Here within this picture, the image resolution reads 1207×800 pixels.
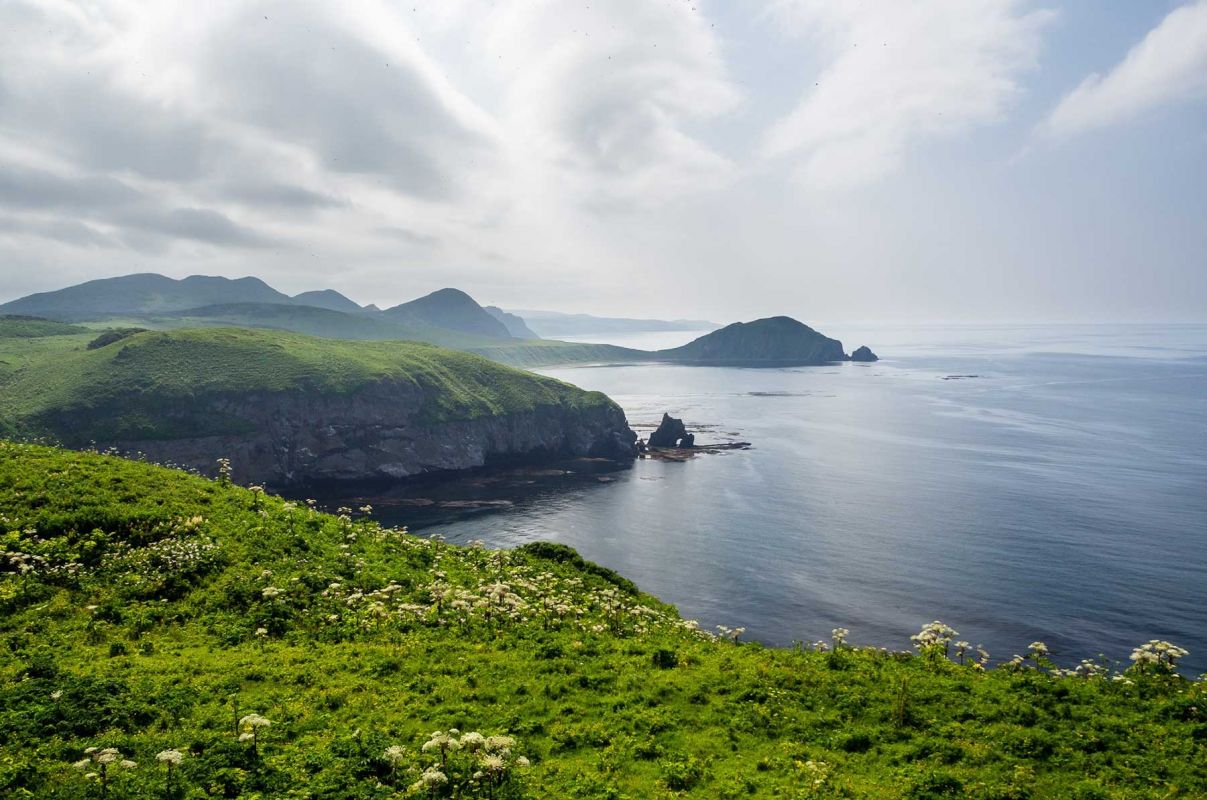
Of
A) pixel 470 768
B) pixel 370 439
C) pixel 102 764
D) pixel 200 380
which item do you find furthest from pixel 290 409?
pixel 470 768

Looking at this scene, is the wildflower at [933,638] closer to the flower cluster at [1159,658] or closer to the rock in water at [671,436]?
the flower cluster at [1159,658]

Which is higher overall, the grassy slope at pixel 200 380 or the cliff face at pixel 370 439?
the grassy slope at pixel 200 380

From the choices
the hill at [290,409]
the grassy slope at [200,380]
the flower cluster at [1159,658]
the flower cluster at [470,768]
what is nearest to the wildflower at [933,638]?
the flower cluster at [1159,658]

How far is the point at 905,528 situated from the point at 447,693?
86794 millimetres

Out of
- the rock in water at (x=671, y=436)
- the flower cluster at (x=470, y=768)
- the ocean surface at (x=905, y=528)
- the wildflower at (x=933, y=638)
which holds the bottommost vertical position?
the ocean surface at (x=905, y=528)

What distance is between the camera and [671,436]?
545ft

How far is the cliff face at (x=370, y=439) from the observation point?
131875 millimetres

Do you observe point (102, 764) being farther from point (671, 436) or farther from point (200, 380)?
point (200, 380)

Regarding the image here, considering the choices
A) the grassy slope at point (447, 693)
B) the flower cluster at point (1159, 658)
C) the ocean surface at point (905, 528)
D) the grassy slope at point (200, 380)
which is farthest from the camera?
the grassy slope at point (200, 380)

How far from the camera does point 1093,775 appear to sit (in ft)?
50.6

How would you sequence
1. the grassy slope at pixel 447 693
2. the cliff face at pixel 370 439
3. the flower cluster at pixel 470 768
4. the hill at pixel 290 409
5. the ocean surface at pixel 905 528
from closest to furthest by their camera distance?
the flower cluster at pixel 470 768
the grassy slope at pixel 447 693
the ocean surface at pixel 905 528
the hill at pixel 290 409
the cliff face at pixel 370 439

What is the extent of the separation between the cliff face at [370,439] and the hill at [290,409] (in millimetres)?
303

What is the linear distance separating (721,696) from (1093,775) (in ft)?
33.1

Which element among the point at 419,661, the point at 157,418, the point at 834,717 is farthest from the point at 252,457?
the point at 834,717
